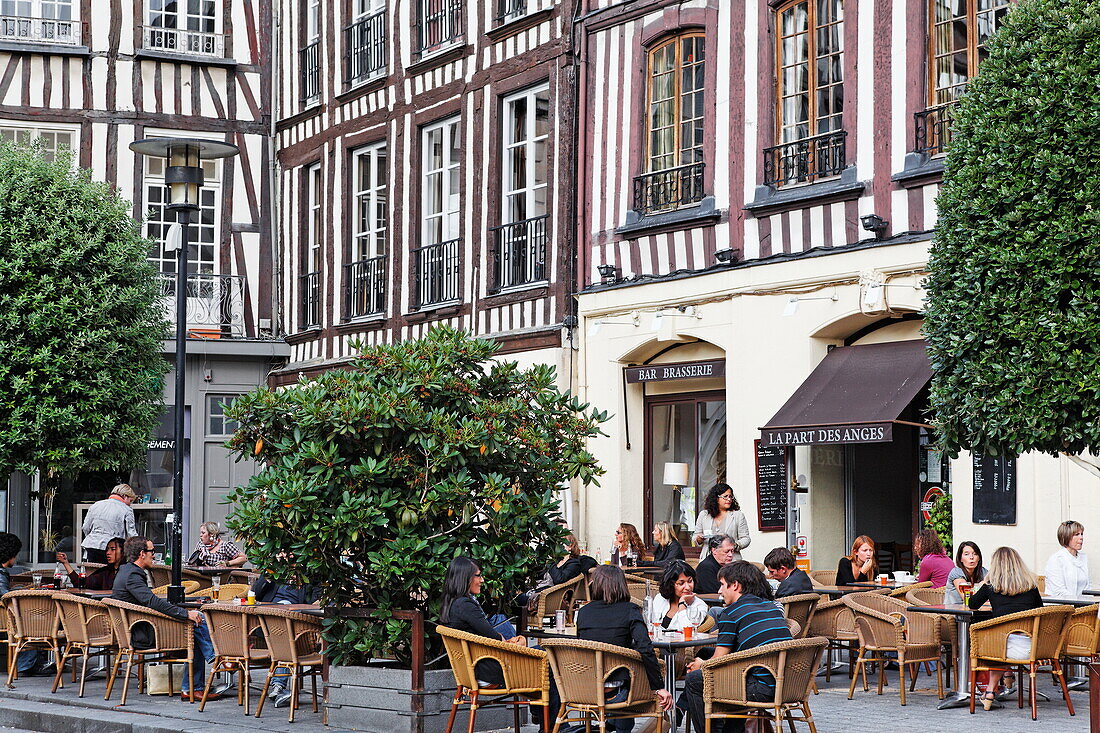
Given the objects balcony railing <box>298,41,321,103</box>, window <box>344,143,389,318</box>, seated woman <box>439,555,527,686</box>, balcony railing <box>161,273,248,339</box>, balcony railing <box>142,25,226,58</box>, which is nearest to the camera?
seated woman <box>439,555,527,686</box>

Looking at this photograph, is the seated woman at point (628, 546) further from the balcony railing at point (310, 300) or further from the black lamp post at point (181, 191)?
the balcony railing at point (310, 300)

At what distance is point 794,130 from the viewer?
50.7 ft

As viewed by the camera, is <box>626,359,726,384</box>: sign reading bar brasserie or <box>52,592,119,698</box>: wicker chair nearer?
<box>52,592,119,698</box>: wicker chair

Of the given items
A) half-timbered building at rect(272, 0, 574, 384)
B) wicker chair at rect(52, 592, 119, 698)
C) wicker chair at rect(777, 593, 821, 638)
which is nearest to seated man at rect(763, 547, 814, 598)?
wicker chair at rect(777, 593, 821, 638)

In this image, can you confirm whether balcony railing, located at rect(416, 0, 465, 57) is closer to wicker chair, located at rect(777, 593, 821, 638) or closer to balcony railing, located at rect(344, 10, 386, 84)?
balcony railing, located at rect(344, 10, 386, 84)

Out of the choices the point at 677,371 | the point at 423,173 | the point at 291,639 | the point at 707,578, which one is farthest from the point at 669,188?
the point at 291,639

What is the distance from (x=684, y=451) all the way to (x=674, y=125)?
Result: 3408mm

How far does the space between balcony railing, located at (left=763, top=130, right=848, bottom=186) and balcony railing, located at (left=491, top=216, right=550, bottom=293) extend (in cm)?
359

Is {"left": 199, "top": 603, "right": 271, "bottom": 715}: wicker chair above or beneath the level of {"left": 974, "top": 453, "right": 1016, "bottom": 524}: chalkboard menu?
beneath

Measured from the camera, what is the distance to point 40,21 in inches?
905

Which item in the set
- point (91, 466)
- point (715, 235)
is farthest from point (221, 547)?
point (715, 235)

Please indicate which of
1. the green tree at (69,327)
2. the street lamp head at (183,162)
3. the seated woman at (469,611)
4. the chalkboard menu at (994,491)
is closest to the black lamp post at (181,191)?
the street lamp head at (183,162)

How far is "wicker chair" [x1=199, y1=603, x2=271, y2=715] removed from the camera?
420 inches

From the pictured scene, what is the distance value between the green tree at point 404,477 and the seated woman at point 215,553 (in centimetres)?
726
